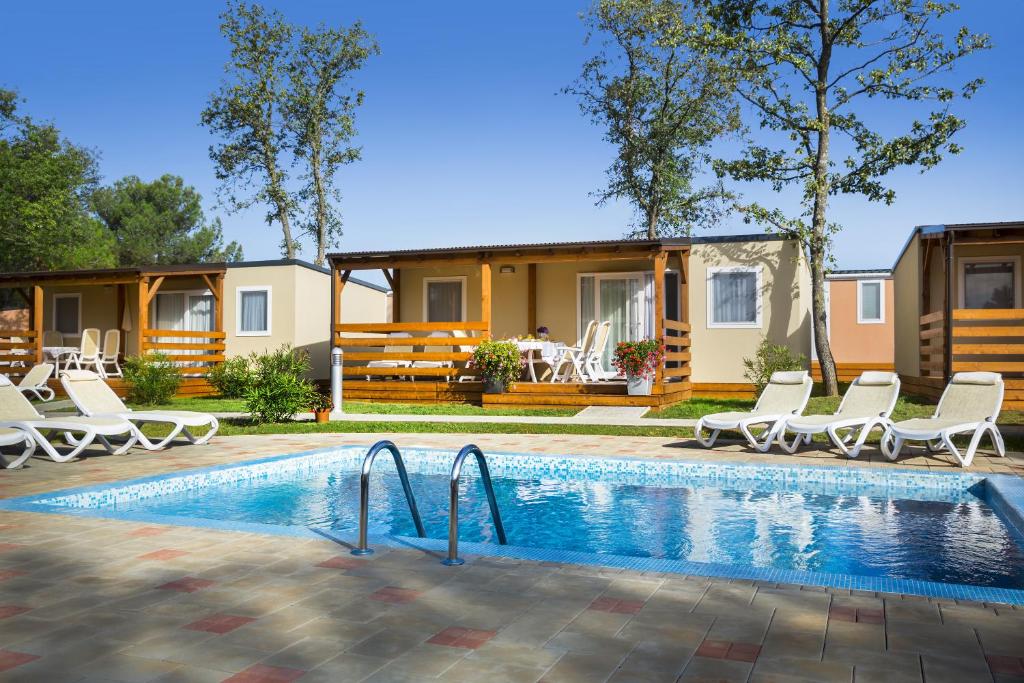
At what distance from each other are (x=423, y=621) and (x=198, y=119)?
28104 mm

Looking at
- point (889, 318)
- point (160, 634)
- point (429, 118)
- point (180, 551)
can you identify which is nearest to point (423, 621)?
point (160, 634)

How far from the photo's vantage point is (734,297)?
15.8m

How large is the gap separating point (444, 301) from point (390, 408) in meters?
4.04

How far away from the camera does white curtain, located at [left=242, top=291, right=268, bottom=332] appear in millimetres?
18688

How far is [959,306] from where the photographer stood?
14.8m

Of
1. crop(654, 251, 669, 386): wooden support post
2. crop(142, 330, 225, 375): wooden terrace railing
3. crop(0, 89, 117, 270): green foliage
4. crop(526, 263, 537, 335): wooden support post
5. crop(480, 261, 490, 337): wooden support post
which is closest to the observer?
crop(654, 251, 669, 386): wooden support post

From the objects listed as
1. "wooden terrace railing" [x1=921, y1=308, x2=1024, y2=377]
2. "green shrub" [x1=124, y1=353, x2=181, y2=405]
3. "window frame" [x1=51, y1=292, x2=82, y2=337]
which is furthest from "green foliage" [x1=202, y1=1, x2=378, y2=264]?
"wooden terrace railing" [x1=921, y1=308, x2=1024, y2=377]

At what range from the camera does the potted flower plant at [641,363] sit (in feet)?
44.4

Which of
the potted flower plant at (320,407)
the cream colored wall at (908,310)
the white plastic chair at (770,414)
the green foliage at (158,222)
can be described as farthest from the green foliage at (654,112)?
the green foliage at (158,222)

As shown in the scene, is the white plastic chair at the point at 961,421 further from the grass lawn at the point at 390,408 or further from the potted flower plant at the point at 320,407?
the potted flower plant at the point at 320,407

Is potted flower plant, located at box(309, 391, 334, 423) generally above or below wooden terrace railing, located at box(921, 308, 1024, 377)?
below

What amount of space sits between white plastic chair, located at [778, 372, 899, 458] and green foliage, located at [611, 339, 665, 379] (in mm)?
3972

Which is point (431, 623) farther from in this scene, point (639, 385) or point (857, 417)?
point (639, 385)

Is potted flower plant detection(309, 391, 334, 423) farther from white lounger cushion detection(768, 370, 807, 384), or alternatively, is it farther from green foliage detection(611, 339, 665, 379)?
white lounger cushion detection(768, 370, 807, 384)
